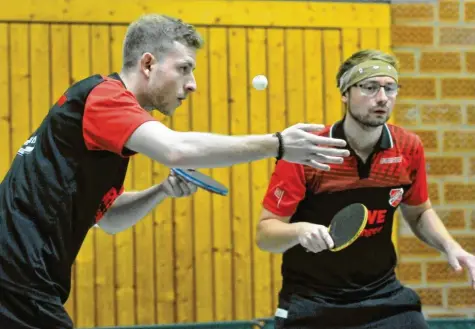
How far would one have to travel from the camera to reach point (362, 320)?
3910 millimetres

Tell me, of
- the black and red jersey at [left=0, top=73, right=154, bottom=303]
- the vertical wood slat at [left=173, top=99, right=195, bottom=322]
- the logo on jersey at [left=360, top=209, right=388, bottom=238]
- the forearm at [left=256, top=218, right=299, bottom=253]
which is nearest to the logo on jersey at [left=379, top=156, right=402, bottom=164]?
the logo on jersey at [left=360, top=209, right=388, bottom=238]

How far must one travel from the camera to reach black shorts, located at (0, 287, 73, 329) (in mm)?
2615

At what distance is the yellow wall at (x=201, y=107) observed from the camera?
20.2 ft

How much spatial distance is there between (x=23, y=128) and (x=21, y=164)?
3.54 m

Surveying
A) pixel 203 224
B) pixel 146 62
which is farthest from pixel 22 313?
pixel 203 224

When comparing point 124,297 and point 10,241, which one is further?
point 124,297

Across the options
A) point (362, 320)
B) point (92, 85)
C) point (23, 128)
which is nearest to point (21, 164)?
point (92, 85)

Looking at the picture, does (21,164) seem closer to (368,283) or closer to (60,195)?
(60,195)

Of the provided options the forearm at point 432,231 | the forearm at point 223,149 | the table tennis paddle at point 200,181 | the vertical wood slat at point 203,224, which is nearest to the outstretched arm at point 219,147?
the forearm at point 223,149

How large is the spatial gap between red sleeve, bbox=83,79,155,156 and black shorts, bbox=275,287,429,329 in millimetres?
1660

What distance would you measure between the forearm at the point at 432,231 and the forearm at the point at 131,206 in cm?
159

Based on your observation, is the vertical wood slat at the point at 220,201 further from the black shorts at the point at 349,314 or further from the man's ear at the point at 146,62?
the man's ear at the point at 146,62

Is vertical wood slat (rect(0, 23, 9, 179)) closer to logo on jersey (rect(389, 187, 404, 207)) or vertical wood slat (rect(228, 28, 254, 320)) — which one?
vertical wood slat (rect(228, 28, 254, 320))

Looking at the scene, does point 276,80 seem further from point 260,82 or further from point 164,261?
point 164,261
